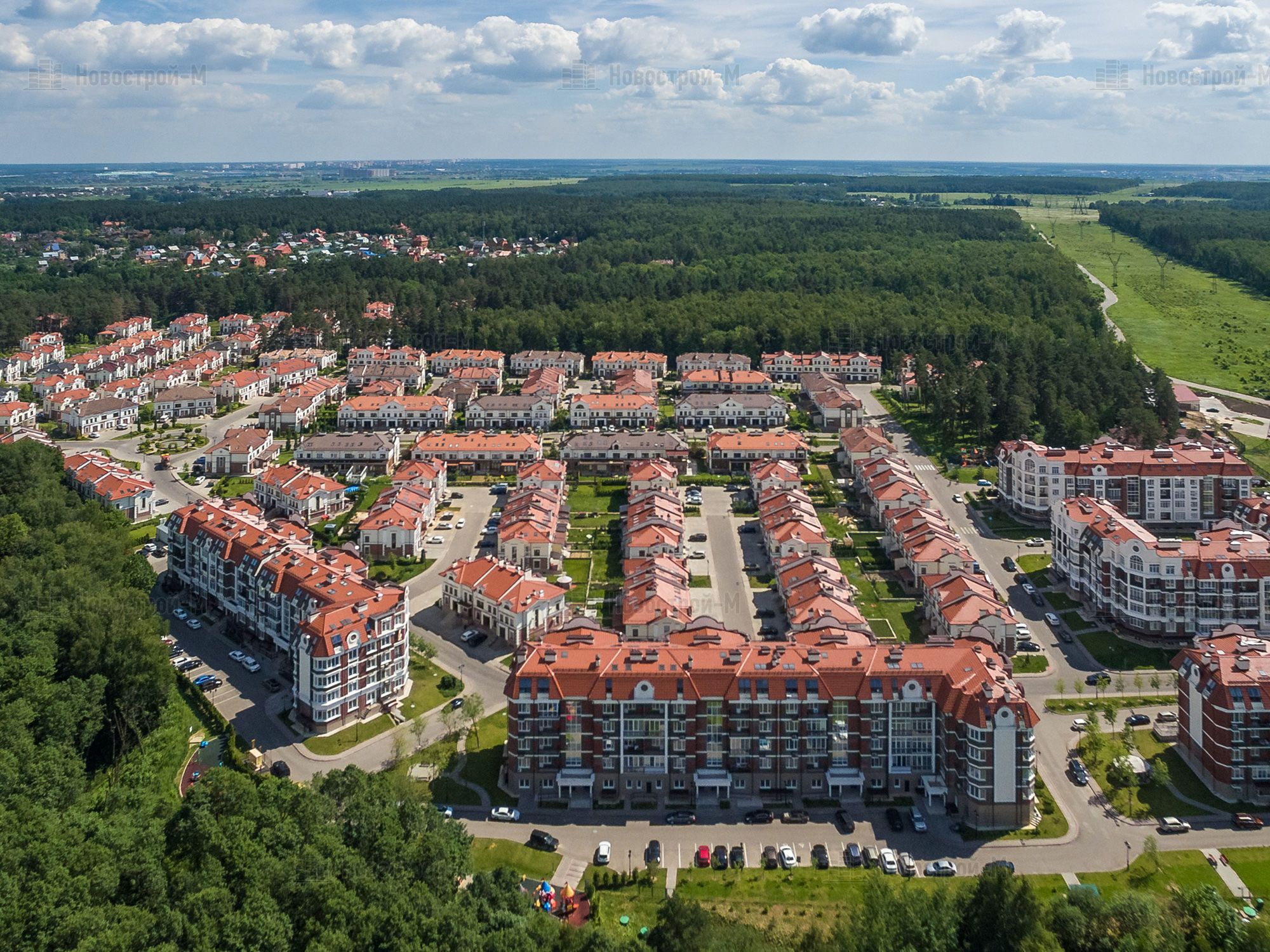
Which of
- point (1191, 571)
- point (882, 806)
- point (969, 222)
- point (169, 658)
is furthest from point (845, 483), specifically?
point (969, 222)

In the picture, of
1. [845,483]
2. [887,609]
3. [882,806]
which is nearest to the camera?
[882,806]

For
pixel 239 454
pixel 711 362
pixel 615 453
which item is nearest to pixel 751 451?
pixel 615 453

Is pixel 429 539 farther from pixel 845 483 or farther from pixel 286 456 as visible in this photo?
pixel 845 483

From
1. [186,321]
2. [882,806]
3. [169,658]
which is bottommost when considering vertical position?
[882,806]

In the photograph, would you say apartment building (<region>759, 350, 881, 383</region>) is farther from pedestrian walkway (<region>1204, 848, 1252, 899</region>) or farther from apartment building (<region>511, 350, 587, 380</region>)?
pedestrian walkway (<region>1204, 848, 1252, 899</region>)

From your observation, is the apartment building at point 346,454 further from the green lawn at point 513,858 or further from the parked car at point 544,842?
the parked car at point 544,842

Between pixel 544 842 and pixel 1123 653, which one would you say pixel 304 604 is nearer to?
pixel 544 842

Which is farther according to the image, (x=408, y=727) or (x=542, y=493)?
(x=542, y=493)
